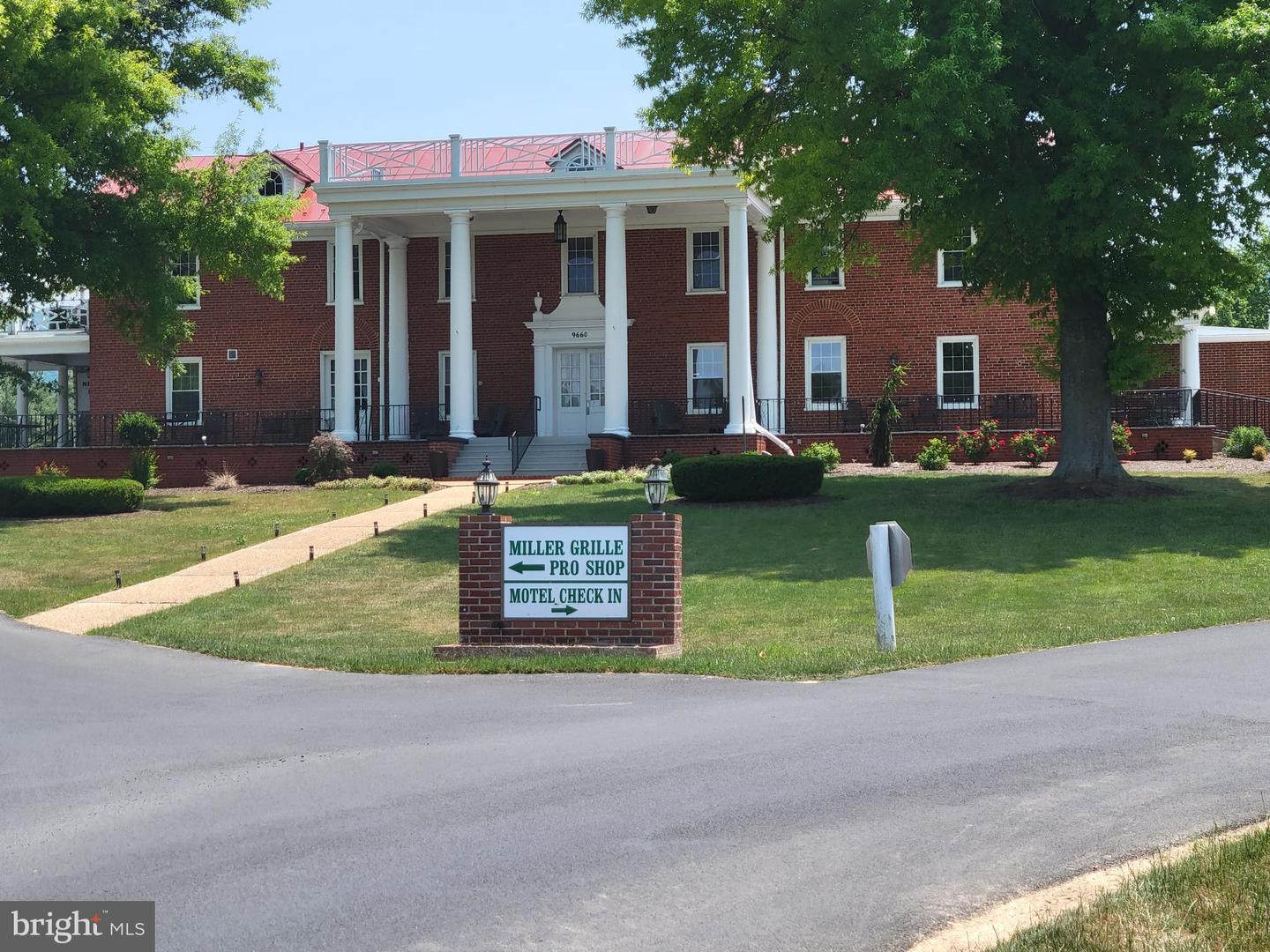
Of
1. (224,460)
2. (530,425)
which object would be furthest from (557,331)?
(224,460)

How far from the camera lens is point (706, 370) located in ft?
115

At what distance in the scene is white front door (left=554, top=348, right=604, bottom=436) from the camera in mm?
34625

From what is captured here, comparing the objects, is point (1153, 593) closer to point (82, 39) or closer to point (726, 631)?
point (726, 631)

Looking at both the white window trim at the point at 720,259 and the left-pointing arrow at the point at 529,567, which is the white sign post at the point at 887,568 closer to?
the left-pointing arrow at the point at 529,567

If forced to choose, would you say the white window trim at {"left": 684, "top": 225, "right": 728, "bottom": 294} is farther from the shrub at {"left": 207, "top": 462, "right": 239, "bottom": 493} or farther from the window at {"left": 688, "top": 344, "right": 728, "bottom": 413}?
the shrub at {"left": 207, "top": 462, "right": 239, "bottom": 493}

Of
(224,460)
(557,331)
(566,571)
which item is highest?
(557,331)

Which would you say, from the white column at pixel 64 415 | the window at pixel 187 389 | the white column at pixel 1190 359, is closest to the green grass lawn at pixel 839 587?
the white column at pixel 1190 359

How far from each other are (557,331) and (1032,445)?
1205cm

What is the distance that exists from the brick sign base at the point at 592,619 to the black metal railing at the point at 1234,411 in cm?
2335

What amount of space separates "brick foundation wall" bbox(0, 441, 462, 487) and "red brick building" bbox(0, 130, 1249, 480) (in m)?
0.18

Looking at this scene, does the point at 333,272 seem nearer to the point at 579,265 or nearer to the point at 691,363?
the point at 579,265

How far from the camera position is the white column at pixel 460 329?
104ft

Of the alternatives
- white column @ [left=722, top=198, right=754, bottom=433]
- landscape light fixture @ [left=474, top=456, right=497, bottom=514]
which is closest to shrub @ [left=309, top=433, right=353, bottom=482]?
white column @ [left=722, top=198, right=754, bottom=433]

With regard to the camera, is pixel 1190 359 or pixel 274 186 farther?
pixel 274 186
